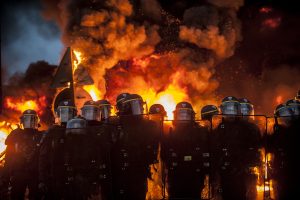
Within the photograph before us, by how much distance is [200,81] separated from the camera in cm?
2403

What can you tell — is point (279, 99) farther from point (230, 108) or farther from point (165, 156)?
point (165, 156)

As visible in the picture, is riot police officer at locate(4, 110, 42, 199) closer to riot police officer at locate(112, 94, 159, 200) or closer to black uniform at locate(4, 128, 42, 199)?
black uniform at locate(4, 128, 42, 199)

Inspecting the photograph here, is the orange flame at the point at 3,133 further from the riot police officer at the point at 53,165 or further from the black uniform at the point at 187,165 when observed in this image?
the black uniform at the point at 187,165

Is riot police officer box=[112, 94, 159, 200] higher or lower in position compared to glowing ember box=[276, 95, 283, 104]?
lower

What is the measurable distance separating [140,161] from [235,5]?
18.4 m

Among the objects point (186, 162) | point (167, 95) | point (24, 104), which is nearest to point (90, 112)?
point (186, 162)

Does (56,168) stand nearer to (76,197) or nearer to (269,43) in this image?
(76,197)

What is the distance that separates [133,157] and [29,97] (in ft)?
76.5

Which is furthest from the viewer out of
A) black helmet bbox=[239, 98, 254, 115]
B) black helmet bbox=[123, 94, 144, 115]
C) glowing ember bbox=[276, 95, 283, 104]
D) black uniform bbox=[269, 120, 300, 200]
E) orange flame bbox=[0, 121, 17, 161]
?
glowing ember bbox=[276, 95, 283, 104]

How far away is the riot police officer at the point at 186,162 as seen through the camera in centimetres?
1068

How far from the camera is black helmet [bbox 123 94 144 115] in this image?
40.7 ft

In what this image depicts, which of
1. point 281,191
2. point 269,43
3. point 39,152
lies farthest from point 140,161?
point 269,43

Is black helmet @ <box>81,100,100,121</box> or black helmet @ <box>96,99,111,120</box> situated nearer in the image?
black helmet @ <box>81,100,100,121</box>

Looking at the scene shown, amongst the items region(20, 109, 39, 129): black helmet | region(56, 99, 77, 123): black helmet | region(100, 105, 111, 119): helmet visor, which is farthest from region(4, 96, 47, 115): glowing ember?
region(56, 99, 77, 123): black helmet
